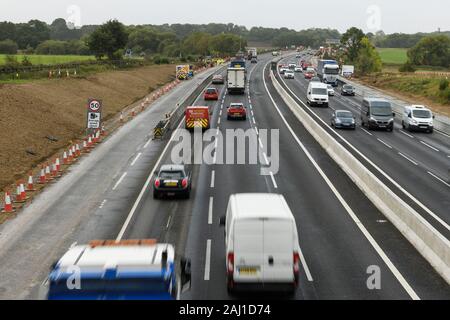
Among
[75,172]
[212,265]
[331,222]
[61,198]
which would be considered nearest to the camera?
[212,265]

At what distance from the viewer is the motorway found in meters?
16.7

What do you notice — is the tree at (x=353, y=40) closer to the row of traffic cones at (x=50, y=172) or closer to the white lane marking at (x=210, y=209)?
the row of traffic cones at (x=50, y=172)

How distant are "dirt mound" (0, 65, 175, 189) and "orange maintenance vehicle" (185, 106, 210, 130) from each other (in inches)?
339

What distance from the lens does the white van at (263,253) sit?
14.8 m

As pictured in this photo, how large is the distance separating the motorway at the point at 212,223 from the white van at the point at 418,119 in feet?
37.0

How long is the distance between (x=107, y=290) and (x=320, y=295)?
22.8 ft

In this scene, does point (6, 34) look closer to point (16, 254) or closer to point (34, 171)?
point (34, 171)

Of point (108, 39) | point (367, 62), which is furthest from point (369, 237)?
point (367, 62)

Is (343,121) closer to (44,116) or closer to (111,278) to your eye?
(44,116)

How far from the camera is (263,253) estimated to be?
14812mm

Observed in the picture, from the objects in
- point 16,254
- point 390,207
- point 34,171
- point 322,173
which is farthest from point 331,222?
point 34,171

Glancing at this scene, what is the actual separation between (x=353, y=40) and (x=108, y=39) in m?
74.3
